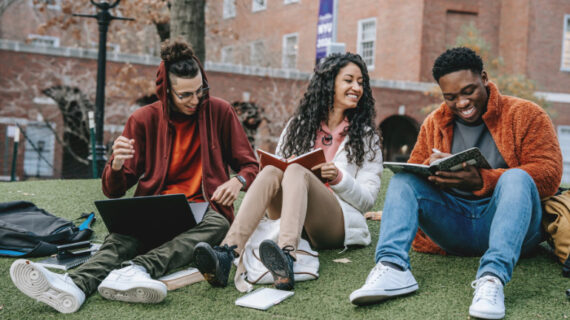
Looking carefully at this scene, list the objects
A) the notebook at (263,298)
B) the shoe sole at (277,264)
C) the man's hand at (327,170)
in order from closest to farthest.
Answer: the notebook at (263,298) < the shoe sole at (277,264) < the man's hand at (327,170)

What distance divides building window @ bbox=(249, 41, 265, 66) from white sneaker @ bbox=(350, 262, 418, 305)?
23015 millimetres

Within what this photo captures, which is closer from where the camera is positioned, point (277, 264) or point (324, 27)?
point (277, 264)

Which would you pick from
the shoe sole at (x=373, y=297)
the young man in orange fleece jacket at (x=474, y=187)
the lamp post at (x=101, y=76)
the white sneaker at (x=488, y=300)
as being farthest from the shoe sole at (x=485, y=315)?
the lamp post at (x=101, y=76)

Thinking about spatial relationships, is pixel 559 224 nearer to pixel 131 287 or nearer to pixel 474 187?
pixel 474 187

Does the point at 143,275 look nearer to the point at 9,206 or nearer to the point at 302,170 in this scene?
the point at 302,170

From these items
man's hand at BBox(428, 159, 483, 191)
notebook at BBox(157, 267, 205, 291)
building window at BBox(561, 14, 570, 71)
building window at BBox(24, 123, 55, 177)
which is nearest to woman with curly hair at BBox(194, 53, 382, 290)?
notebook at BBox(157, 267, 205, 291)

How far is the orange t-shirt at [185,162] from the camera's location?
12.5 ft

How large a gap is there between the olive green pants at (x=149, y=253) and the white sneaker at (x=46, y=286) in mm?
132

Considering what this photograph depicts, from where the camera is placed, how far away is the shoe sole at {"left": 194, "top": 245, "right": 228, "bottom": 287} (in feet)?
9.50

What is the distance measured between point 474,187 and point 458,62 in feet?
2.40

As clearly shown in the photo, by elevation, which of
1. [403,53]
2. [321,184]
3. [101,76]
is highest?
[403,53]

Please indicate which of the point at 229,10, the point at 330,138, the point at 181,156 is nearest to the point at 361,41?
the point at 229,10

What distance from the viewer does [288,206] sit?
3.20 meters

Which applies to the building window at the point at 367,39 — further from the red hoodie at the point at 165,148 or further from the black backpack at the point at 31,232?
the black backpack at the point at 31,232
